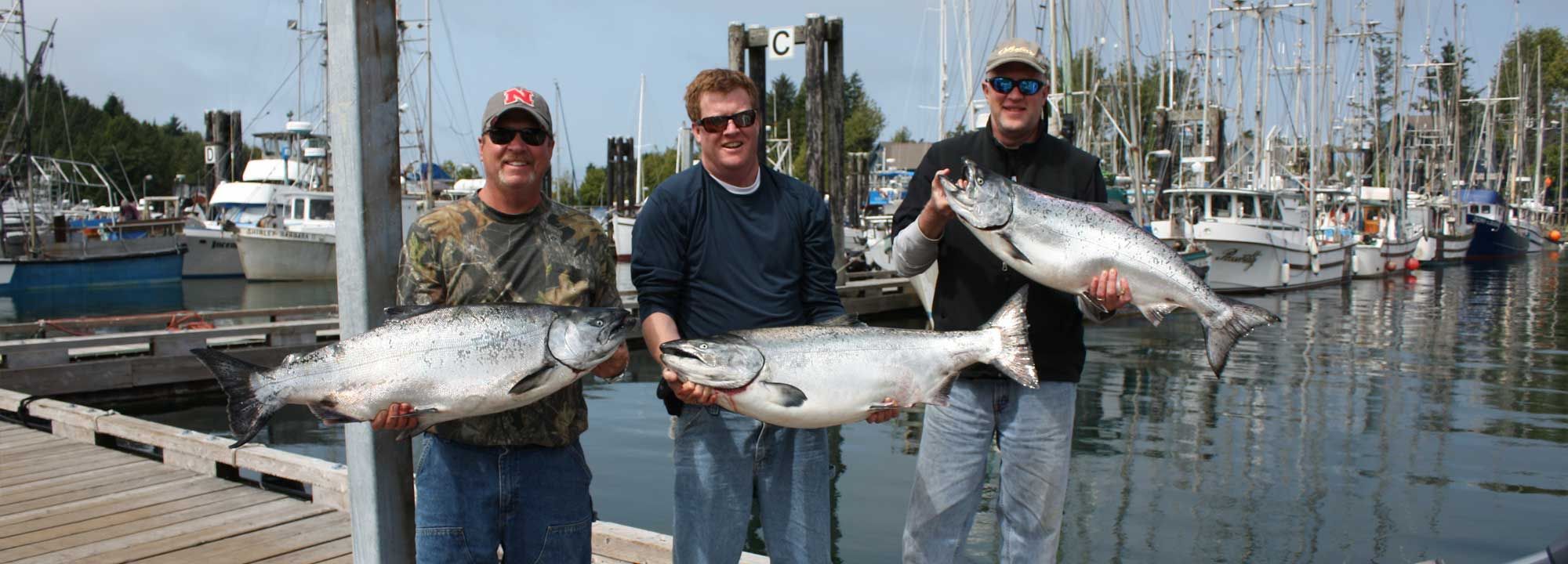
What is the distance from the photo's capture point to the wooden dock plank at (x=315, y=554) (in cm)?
508

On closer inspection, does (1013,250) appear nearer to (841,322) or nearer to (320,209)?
(841,322)

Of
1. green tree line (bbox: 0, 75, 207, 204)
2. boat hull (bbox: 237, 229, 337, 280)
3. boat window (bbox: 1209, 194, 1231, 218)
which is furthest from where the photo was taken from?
green tree line (bbox: 0, 75, 207, 204)

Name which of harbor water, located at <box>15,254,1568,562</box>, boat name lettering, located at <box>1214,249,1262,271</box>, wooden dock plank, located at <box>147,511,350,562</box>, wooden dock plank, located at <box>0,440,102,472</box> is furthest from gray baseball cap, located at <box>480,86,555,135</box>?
boat name lettering, located at <box>1214,249,1262,271</box>

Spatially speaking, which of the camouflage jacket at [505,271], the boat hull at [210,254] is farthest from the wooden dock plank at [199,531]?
the boat hull at [210,254]

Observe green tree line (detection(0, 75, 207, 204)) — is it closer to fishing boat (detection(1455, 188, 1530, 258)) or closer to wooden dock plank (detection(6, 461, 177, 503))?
wooden dock plank (detection(6, 461, 177, 503))

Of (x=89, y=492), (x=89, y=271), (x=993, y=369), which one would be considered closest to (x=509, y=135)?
(x=993, y=369)

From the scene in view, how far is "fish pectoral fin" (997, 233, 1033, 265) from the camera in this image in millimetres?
3412

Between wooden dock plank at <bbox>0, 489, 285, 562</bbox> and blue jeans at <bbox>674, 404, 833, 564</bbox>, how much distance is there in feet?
11.5

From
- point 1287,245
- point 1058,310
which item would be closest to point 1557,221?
point 1287,245

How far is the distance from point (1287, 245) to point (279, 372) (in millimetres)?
31226

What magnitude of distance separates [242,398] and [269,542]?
2.80m

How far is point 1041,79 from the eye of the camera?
370cm

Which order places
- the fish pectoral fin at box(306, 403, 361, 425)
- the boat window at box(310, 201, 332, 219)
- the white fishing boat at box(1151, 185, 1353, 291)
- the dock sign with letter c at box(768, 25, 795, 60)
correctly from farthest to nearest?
the boat window at box(310, 201, 332, 219)
the white fishing boat at box(1151, 185, 1353, 291)
the dock sign with letter c at box(768, 25, 795, 60)
the fish pectoral fin at box(306, 403, 361, 425)

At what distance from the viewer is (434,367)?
9.93 feet
